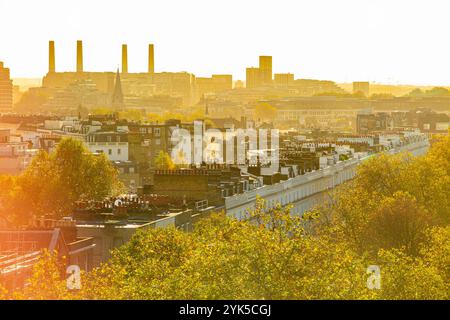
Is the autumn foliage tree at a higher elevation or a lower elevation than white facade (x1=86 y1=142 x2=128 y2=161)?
higher

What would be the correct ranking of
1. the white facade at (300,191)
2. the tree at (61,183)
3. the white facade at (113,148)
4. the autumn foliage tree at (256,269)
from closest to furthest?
the autumn foliage tree at (256,269)
the white facade at (300,191)
the tree at (61,183)
the white facade at (113,148)

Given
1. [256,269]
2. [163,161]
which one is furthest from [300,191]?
[256,269]

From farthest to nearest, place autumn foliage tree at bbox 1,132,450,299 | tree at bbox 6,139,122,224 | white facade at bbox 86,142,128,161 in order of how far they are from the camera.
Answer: white facade at bbox 86,142,128,161 < tree at bbox 6,139,122,224 < autumn foliage tree at bbox 1,132,450,299

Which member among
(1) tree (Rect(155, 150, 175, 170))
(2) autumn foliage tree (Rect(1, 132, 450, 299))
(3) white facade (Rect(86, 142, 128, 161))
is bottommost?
(1) tree (Rect(155, 150, 175, 170))

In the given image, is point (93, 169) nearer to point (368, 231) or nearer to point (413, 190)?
point (413, 190)

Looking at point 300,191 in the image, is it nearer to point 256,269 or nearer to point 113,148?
point 113,148

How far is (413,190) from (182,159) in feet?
167

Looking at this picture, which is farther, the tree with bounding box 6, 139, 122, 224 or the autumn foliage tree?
the tree with bounding box 6, 139, 122, 224

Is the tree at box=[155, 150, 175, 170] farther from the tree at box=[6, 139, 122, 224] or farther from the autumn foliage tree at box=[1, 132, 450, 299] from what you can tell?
the autumn foliage tree at box=[1, 132, 450, 299]

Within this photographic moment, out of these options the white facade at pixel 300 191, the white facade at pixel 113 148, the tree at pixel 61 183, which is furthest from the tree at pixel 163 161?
the tree at pixel 61 183

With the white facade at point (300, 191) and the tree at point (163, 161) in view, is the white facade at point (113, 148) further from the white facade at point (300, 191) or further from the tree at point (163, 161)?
the white facade at point (300, 191)

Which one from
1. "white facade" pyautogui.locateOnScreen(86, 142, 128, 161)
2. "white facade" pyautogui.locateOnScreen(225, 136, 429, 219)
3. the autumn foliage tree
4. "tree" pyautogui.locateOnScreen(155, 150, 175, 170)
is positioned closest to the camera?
the autumn foliage tree

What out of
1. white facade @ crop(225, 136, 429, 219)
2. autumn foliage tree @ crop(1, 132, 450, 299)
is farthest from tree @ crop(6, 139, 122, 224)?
autumn foliage tree @ crop(1, 132, 450, 299)
